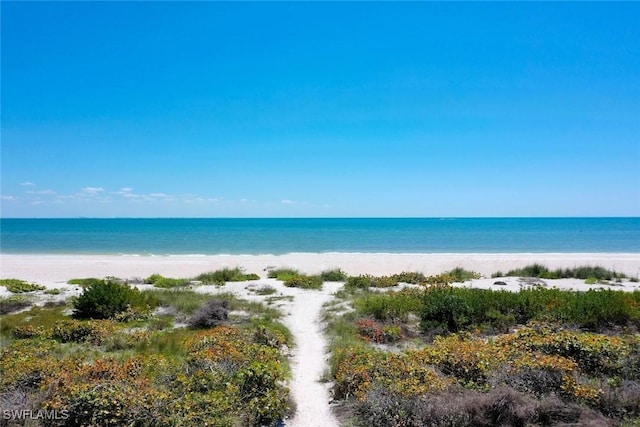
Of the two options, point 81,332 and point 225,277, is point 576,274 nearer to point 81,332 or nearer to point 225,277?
point 225,277

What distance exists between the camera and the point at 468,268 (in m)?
29.2

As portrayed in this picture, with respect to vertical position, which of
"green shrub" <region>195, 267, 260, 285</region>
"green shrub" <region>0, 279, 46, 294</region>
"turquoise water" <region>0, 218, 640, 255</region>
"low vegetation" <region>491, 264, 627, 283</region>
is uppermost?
"low vegetation" <region>491, 264, 627, 283</region>

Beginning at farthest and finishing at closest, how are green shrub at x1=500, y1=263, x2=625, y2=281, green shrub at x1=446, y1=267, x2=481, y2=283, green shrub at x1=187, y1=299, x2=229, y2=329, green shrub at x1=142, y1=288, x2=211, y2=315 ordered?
green shrub at x1=500, y1=263, x2=625, y2=281, green shrub at x1=446, y1=267, x2=481, y2=283, green shrub at x1=142, y1=288, x2=211, y2=315, green shrub at x1=187, y1=299, x2=229, y2=329

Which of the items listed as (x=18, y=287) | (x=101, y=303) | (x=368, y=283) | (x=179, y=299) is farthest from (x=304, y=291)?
(x=18, y=287)

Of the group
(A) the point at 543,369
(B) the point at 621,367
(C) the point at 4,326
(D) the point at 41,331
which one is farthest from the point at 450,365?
(C) the point at 4,326

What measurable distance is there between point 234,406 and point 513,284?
17791 mm

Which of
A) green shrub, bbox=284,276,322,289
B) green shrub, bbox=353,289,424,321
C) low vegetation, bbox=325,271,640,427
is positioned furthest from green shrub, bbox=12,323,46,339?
green shrub, bbox=284,276,322,289

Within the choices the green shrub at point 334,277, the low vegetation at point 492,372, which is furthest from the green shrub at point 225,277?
the low vegetation at point 492,372

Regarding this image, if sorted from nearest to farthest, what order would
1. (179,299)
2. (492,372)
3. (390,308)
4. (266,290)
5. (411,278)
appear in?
(492,372), (390,308), (179,299), (266,290), (411,278)

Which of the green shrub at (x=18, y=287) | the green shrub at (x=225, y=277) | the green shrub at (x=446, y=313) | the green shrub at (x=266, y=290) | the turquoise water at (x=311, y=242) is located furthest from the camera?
the turquoise water at (x=311, y=242)

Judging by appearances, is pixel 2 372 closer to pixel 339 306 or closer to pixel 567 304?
pixel 339 306

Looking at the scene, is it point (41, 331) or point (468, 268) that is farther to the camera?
point (468, 268)

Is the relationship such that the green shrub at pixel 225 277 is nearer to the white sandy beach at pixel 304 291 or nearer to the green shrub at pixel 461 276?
the white sandy beach at pixel 304 291

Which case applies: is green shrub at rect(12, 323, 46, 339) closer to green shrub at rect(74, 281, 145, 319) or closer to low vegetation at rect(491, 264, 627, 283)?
green shrub at rect(74, 281, 145, 319)
